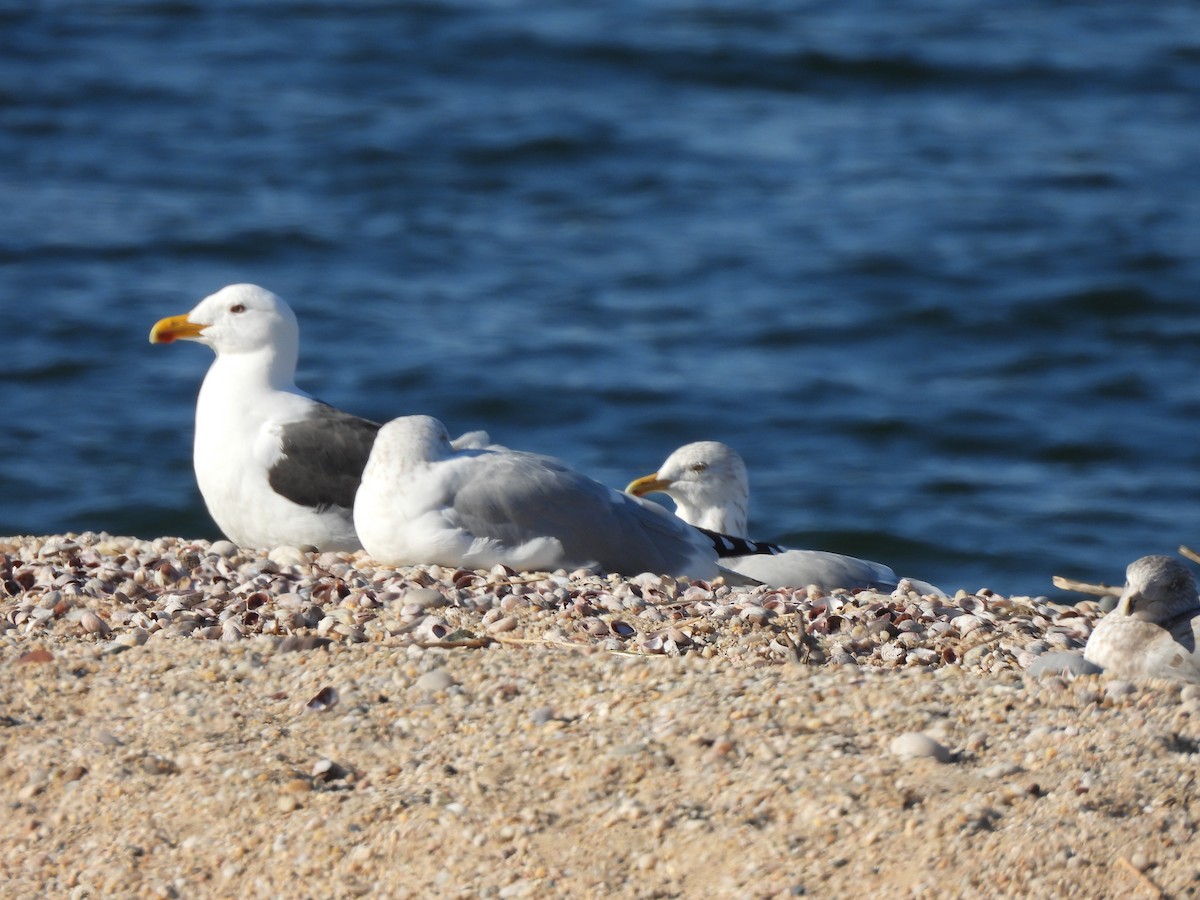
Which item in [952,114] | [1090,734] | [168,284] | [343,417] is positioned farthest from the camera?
[952,114]

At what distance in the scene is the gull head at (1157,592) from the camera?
5422 mm

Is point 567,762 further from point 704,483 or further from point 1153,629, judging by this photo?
point 704,483

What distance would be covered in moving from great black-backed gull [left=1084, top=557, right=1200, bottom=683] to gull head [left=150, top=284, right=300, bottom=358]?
385cm

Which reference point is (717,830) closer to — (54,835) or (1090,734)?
(1090,734)

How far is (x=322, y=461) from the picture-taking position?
7340mm

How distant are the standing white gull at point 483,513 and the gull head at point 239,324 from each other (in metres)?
1.21

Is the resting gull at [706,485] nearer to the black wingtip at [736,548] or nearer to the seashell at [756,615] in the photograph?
the black wingtip at [736,548]

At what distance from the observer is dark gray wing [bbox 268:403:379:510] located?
23.9ft

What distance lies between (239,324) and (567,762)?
3986 millimetres

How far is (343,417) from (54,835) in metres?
3.39

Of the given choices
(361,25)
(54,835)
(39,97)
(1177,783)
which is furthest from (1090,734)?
(361,25)

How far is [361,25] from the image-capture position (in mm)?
22141

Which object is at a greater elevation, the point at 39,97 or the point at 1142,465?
the point at 39,97

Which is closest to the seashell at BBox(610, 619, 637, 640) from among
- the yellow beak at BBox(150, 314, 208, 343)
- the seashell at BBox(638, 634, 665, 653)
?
the seashell at BBox(638, 634, 665, 653)
